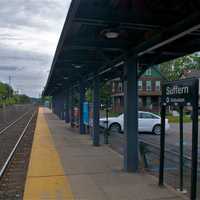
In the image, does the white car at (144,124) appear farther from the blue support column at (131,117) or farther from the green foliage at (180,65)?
the green foliage at (180,65)

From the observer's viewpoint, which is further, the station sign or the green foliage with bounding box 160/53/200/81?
the green foliage with bounding box 160/53/200/81

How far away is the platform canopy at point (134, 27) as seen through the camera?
747 centimetres

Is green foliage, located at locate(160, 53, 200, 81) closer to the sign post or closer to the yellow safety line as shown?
the yellow safety line

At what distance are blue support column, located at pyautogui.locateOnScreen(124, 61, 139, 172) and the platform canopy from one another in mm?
429

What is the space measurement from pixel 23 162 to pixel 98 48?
4779mm

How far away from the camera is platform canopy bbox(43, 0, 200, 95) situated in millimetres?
7473

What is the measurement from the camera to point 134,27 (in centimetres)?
950

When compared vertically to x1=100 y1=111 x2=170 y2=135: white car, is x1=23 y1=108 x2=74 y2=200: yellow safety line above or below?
below

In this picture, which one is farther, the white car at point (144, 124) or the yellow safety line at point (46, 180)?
the white car at point (144, 124)

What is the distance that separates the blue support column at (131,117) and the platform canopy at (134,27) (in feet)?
1.41

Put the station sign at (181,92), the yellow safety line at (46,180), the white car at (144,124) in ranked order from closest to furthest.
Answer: the station sign at (181,92) < the yellow safety line at (46,180) < the white car at (144,124)

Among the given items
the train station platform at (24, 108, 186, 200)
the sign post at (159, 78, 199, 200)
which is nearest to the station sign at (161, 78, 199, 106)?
the sign post at (159, 78, 199, 200)

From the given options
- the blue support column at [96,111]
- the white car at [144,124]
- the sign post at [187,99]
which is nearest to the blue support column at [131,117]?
the sign post at [187,99]

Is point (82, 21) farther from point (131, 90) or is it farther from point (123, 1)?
point (131, 90)
